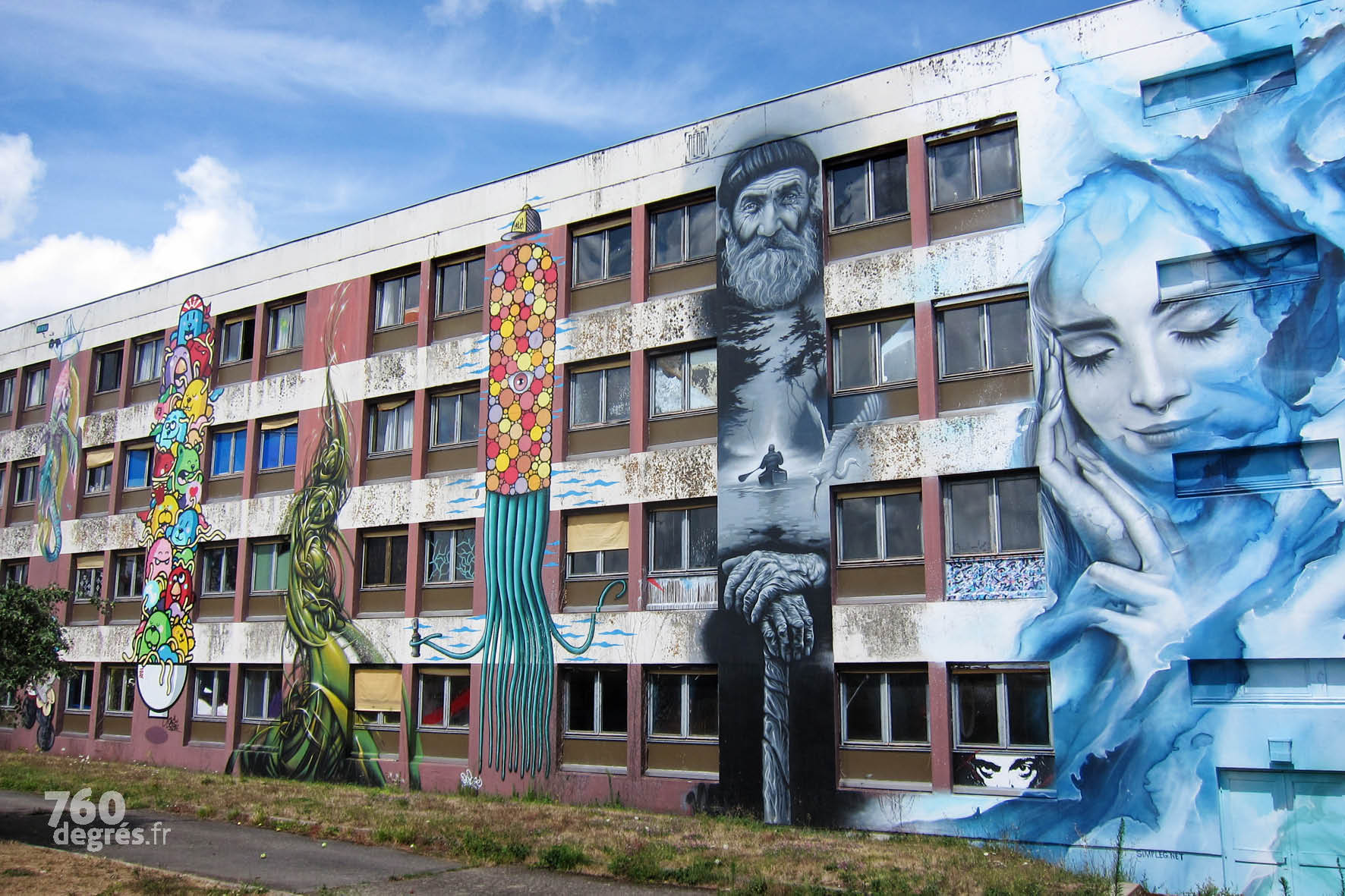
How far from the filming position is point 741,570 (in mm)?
18094

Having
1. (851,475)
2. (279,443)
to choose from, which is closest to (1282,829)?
(851,475)

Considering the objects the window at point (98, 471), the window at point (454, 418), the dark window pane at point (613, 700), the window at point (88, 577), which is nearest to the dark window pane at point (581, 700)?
the dark window pane at point (613, 700)

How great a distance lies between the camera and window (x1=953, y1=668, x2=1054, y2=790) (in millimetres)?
15219

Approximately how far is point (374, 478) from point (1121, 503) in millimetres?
15189

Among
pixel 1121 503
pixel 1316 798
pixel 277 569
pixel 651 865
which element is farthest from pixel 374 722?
pixel 1316 798

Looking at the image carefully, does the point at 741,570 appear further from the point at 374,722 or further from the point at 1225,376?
the point at 374,722

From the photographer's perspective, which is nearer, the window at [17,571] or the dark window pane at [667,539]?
the dark window pane at [667,539]

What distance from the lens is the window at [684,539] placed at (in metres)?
18.9

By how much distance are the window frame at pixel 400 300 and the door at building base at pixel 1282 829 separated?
1753cm

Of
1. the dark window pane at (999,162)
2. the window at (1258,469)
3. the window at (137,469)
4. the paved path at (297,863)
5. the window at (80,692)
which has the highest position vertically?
the dark window pane at (999,162)

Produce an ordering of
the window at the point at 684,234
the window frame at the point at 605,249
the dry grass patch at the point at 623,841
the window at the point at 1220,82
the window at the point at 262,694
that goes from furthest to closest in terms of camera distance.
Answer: the window at the point at 262,694, the window frame at the point at 605,249, the window at the point at 684,234, the window at the point at 1220,82, the dry grass patch at the point at 623,841

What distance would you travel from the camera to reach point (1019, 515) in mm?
16000

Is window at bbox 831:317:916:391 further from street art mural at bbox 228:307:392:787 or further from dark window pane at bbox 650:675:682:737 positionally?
street art mural at bbox 228:307:392:787

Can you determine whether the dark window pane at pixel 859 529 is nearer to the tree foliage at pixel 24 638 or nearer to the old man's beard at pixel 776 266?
the old man's beard at pixel 776 266
